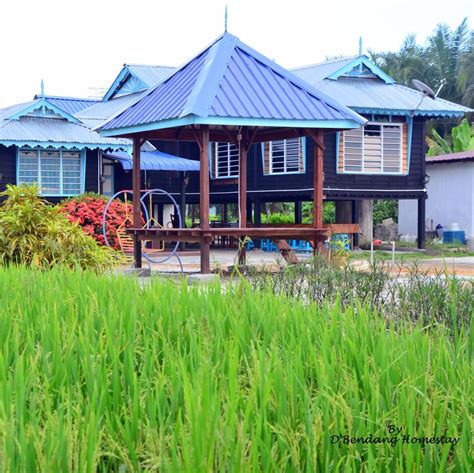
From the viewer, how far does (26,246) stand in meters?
10.9

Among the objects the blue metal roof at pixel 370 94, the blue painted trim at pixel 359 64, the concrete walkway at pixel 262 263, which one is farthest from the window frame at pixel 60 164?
the blue painted trim at pixel 359 64

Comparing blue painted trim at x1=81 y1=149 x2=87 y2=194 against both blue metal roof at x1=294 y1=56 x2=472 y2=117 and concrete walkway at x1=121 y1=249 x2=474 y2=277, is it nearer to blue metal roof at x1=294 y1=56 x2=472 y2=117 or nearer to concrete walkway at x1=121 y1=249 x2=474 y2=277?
concrete walkway at x1=121 y1=249 x2=474 y2=277

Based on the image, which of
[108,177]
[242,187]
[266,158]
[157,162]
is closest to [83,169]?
[108,177]

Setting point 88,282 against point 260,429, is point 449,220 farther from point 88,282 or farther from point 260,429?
point 260,429

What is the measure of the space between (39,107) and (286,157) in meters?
7.32

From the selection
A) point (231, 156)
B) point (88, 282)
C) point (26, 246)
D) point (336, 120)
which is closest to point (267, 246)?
point (231, 156)

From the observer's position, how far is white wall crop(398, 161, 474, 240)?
26984 millimetres

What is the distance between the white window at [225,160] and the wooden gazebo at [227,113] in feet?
33.8

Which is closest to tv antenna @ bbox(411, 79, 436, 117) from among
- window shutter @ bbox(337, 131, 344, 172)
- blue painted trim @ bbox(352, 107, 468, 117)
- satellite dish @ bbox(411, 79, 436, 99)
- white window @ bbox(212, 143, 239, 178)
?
satellite dish @ bbox(411, 79, 436, 99)

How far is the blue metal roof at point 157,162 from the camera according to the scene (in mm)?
23484

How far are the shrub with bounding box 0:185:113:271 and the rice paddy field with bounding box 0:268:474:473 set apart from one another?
6.83 m

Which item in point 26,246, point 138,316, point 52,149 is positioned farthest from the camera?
point 52,149

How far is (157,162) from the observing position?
23.8 meters

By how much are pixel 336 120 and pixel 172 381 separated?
37.6ft
